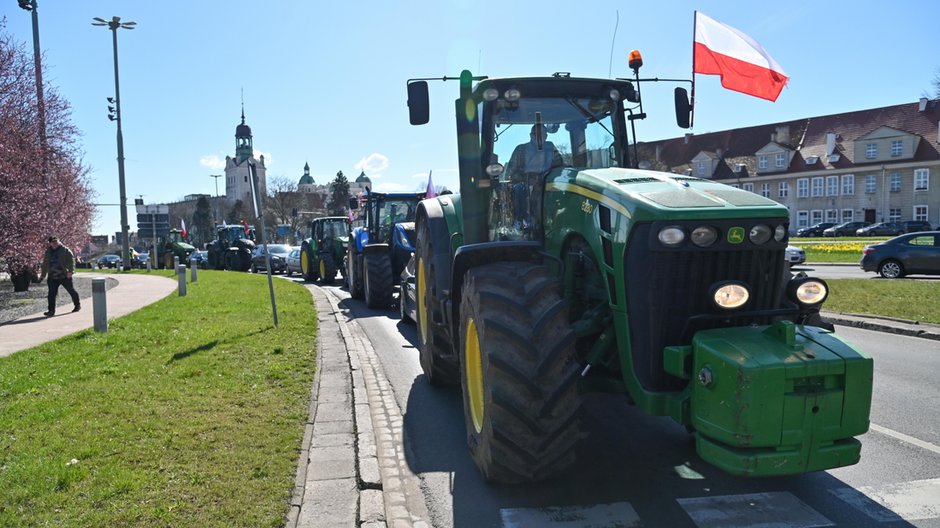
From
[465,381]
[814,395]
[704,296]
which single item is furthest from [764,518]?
[465,381]

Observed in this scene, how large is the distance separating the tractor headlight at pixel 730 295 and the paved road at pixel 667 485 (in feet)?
4.01

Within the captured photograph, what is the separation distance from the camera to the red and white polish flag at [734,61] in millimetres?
7902

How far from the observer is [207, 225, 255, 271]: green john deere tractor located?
33.2 metres

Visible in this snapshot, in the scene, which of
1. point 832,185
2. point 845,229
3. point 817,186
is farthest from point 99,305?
point 817,186

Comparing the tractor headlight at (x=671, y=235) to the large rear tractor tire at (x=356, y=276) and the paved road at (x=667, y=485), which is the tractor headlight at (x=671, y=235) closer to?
the paved road at (x=667, y=485)

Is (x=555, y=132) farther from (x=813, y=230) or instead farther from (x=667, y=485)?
(x=813, y=230)

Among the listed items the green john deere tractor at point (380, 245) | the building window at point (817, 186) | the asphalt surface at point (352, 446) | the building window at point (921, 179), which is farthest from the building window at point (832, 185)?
the asphalt surface at point (352, 446)

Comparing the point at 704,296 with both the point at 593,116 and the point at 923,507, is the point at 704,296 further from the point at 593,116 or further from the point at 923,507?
the point at 593,116

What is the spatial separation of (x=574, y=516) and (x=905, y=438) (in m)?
3.03

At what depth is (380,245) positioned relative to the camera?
547 inches

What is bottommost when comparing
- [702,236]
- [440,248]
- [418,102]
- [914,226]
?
[914,226]

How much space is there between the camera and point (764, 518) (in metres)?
3.75

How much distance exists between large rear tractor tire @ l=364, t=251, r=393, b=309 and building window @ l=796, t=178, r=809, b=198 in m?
54.9

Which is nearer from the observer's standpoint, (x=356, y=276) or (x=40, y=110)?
(x=356, y=276)
